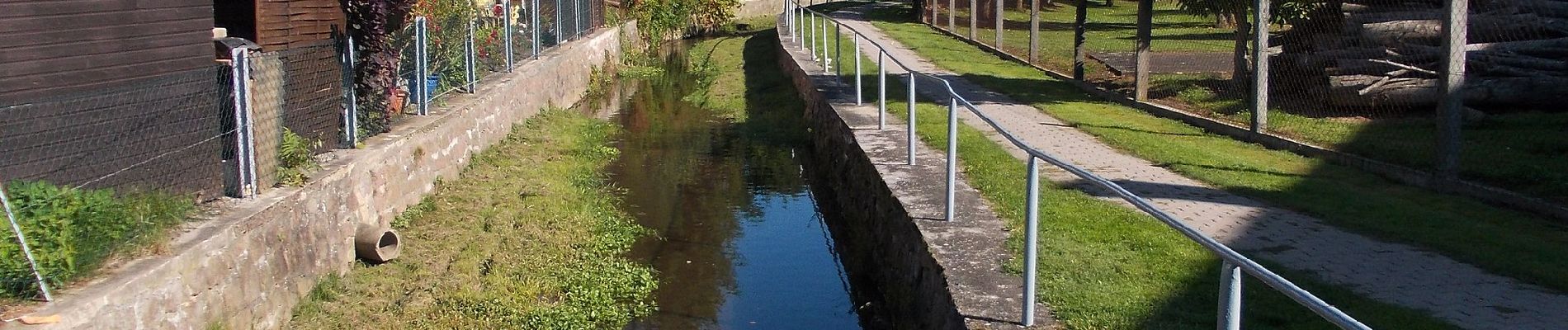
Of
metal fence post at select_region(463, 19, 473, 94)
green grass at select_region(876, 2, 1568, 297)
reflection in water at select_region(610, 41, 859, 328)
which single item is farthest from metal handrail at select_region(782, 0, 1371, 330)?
metal fence post at select_region(463, 19, 473, 94)

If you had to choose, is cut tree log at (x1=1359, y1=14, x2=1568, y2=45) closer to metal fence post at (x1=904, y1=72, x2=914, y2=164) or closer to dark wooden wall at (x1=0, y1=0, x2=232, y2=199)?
metal fence post at (x1=904, y1=72, x2=914, y2=164)

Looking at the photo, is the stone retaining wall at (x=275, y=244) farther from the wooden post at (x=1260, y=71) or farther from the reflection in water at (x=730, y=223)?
the wooden post at (x=1260, y=71)

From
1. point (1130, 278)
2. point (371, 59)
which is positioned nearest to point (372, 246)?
point (371, 59)

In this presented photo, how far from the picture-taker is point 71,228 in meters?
5.89

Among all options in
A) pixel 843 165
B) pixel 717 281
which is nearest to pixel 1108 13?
pixel 843 165

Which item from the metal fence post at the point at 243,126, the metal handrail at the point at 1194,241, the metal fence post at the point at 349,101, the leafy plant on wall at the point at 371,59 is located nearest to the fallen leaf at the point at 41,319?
the metal fence post at the point at 243,126

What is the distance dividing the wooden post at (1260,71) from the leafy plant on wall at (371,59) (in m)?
7.24

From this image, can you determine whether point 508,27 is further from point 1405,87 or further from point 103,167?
point 103,167

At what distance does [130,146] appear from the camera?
6.92 m

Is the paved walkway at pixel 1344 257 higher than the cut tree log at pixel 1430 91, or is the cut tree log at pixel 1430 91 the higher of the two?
the cut tree log at pixel 1430 91

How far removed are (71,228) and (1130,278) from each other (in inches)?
183

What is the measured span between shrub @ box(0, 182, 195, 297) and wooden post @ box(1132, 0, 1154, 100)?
11294 mm

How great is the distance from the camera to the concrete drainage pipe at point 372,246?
880cm

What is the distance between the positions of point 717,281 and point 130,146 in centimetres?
430
